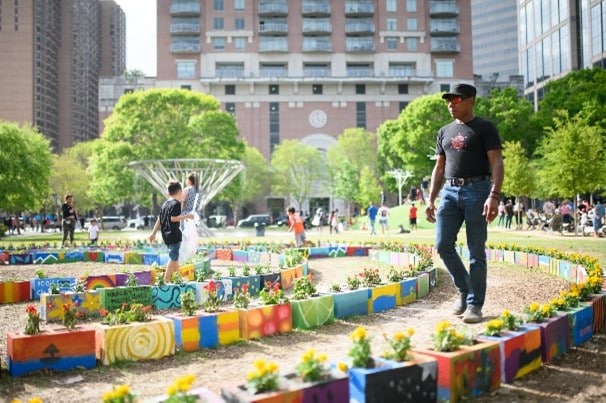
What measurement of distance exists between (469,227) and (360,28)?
2808 inches

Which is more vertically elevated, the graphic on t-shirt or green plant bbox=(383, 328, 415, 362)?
the graphic on t-shirt

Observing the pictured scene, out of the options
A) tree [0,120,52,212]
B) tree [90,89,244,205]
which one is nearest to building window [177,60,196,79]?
tree [90,89,244,205]

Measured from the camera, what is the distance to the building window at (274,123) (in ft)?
238

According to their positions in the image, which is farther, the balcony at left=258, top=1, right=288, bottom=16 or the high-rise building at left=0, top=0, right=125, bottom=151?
the high-rise building at left=0, top=0, right=125, bottom=151

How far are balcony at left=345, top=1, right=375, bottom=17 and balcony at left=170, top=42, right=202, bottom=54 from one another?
2066 cm

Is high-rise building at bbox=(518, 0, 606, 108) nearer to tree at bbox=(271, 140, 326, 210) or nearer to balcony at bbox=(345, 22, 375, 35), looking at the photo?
balcony at bbox=(345, 22, 375, 35)

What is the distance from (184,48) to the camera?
71.9 metres

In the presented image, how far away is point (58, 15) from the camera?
4781 inches

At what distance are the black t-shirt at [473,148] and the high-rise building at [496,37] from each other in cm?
13602

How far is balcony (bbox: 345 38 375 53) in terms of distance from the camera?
73.2 m

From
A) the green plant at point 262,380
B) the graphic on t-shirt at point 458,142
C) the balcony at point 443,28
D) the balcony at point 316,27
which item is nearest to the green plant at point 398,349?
the green plant at point 262,380

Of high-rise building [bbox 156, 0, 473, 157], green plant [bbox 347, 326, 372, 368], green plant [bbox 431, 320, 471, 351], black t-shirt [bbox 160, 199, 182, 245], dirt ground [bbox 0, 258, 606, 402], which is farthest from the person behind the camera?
high-rise building [bbox 156, 0, 473, 157]

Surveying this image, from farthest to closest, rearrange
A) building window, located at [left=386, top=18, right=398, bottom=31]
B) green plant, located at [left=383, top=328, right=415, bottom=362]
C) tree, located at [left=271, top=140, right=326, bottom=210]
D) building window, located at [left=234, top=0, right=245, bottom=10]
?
building window, located at [left=386, top=18, right=398, bottom=31]
building window, located at [left=234, top=0, right=245, bottom=10]
tree, located at [left=271, top=140, right=326, bottom=210]
green plant, located at [left=383, top=328, right=415, bottom=362]

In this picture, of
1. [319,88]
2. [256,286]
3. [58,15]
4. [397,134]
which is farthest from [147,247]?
[58,15]
